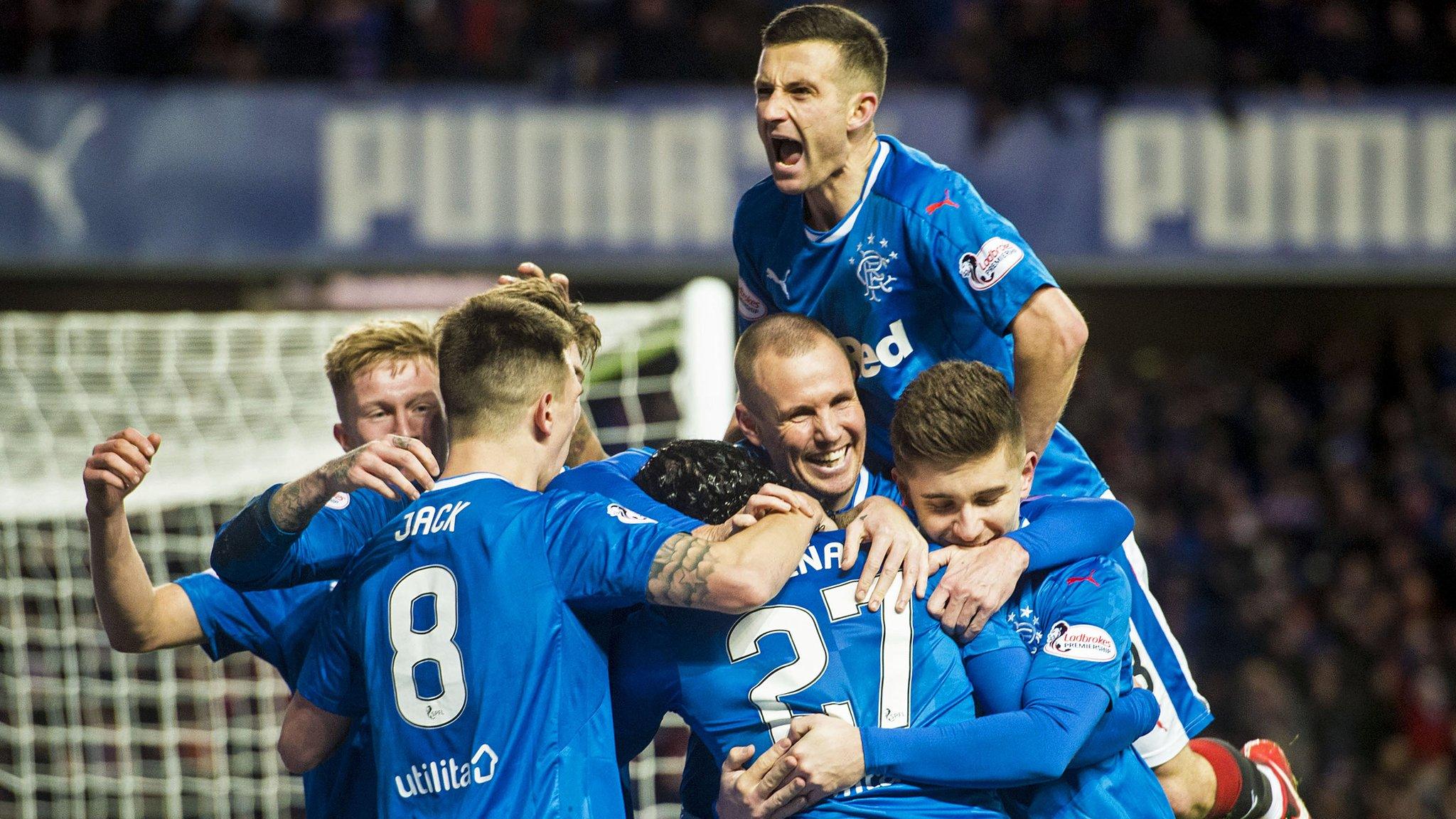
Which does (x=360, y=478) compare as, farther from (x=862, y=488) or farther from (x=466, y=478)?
(x=862, y=488)

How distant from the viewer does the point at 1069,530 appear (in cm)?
311

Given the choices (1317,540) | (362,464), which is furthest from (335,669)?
(1317,540)

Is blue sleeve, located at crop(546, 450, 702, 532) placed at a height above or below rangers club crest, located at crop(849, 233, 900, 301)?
below

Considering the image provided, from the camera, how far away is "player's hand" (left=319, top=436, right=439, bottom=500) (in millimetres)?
2924

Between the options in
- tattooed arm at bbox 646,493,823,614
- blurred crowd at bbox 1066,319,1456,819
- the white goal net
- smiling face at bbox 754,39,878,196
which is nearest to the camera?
tattooed arm at bbox 646,493,823,614

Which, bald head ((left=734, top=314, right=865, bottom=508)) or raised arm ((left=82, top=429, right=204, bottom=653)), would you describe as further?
bald head ((left=734, top=314, right=865, bottom=508))

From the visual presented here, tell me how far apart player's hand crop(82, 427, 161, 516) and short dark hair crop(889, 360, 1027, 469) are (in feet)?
5.07

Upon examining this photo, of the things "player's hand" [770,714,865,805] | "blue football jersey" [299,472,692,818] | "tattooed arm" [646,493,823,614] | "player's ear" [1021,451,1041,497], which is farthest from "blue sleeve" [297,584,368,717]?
"player's ear" [1021,451,1041,497]

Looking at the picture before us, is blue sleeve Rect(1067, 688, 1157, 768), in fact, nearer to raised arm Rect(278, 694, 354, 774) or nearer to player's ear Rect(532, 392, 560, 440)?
player's ear Rect(532, 392, 560, 440)

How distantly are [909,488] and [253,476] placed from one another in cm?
405

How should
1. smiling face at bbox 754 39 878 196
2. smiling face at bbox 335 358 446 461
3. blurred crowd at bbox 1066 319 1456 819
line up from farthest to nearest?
blurred crowd at bbox 1066 319 1456 819 → smiling face at bbox 335 358 446 461 → smiling face at bbox 754 39 878 196

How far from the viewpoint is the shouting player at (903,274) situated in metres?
3.43

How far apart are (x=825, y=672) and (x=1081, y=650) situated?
0.53 m

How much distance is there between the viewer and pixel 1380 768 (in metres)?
10.3
